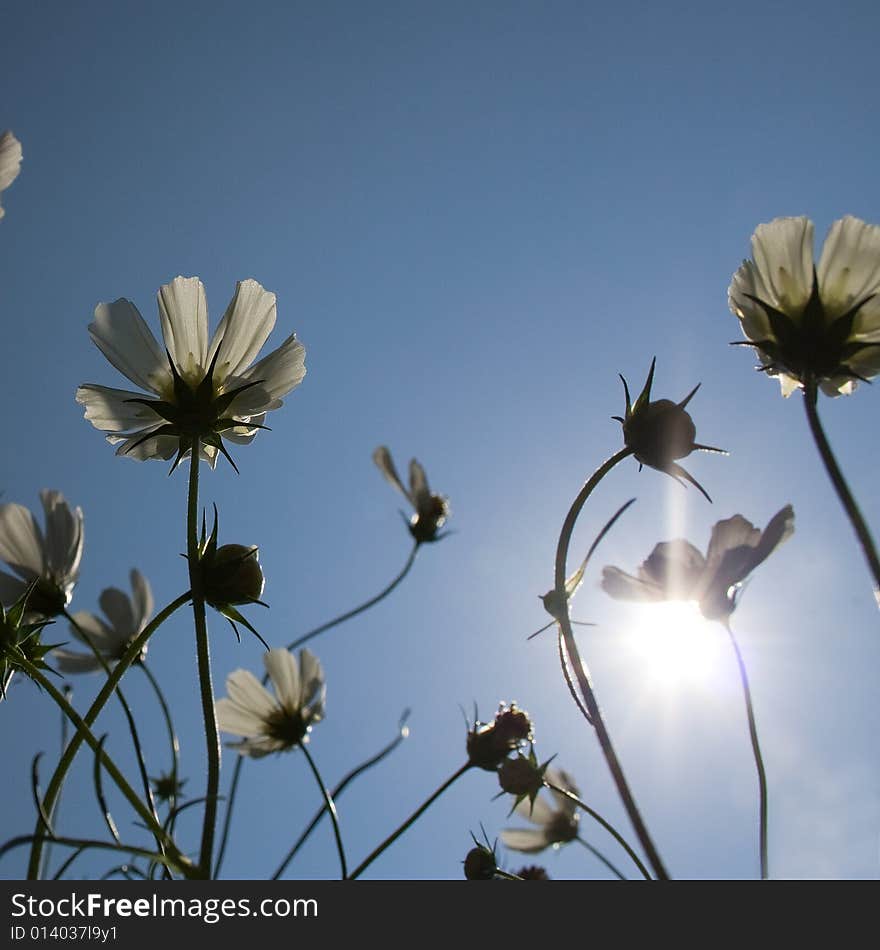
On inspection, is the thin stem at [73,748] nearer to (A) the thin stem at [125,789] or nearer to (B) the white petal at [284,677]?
(A) the thin stem at [125,789]

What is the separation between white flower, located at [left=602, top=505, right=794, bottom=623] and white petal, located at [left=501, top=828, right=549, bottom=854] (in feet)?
2.14

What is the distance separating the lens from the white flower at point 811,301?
0.80 meters

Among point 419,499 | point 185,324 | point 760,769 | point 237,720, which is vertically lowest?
Result: point 760,769

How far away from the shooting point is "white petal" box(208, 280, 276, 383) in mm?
880

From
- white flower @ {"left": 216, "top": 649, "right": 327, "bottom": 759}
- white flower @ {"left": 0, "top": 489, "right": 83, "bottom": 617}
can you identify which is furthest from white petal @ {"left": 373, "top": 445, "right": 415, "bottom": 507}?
white flower @ {"left": 0, "top": 489, "right": 83, "bottom": 617}

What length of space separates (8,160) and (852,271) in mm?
761

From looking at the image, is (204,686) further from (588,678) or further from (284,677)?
(284,677)

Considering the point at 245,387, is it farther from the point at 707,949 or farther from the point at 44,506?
the point at 707,949

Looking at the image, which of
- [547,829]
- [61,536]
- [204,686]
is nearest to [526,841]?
[547,829]

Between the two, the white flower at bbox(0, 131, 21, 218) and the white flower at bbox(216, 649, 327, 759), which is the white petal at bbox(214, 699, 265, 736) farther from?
the white flower at bbox(0, 131, 21, 218)

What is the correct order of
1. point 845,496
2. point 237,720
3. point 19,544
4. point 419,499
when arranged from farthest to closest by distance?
1. point 419,499
2. point 237,720
3. point 19,544
4. point 845,496

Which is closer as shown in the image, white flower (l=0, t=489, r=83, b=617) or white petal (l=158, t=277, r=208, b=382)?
white petal (l=158, t=277, r=208, b=382)

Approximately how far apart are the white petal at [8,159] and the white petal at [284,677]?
888 mm

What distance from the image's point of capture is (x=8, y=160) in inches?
29.0
